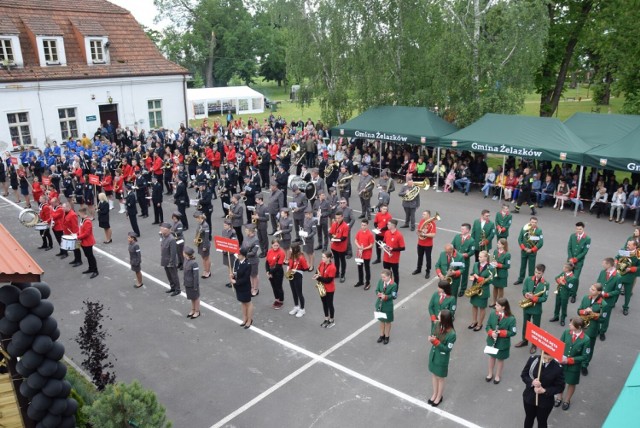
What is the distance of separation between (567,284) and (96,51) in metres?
29.7

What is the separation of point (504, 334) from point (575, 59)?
28.5 metres

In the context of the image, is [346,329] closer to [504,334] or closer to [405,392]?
[405,392]

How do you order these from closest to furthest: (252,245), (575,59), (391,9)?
(252,245)
(391,9)
(575,59)

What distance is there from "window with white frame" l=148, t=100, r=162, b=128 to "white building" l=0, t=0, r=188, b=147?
0.06m

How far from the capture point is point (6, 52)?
27.4 metres

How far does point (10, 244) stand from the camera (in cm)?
712

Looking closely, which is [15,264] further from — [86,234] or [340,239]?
[86,234]

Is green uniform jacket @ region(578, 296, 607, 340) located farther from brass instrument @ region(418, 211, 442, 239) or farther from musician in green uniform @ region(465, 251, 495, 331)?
brass instrument @ region(418, 211, 442, 239)

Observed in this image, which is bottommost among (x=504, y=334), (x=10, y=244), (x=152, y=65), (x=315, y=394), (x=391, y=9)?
(x=315, y=394)

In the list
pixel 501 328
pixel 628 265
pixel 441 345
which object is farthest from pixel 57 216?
pixel 628 265

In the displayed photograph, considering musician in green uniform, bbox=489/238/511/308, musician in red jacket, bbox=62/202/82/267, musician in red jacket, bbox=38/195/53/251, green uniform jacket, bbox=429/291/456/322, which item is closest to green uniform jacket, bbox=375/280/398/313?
green uniform jacket, bbox=429/291/456/322

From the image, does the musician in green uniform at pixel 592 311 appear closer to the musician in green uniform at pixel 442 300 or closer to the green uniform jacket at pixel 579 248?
the musician in green uniform at pixel 442 300

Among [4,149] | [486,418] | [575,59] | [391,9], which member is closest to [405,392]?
[486,418]

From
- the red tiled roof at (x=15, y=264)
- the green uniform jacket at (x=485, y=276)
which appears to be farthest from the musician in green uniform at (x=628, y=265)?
the red tiled roof at (x=15, y=264)
